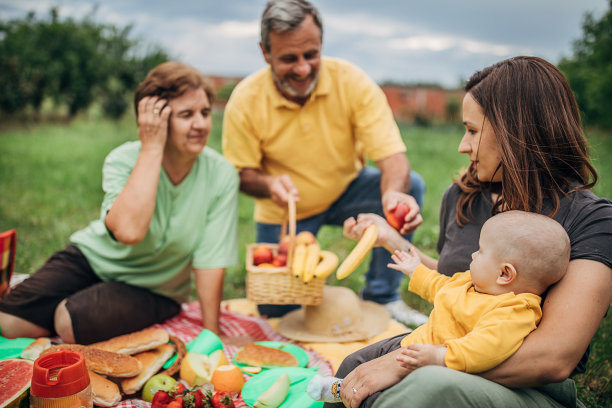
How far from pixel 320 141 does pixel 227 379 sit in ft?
6.71

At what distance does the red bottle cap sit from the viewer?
85.1 inches

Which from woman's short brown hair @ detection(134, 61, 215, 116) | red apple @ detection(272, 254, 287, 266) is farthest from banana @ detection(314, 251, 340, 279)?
woman's short brown hair @ detection(134, 61, 215, 116)

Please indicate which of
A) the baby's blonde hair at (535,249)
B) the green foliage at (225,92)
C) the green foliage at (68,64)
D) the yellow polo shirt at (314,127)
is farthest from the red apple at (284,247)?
the green foliage at (225,92)

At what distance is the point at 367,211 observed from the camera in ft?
13.7

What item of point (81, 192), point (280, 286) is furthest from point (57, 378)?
point (81, 192)

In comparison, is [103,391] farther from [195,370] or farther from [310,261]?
[310,261]

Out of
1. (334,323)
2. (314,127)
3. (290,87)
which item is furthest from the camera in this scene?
(314,127)

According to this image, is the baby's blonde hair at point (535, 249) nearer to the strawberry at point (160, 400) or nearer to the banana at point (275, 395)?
the banana at point (275, 395)

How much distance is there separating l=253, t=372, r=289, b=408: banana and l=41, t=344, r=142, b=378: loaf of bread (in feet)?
2.22

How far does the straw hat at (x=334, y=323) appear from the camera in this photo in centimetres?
340

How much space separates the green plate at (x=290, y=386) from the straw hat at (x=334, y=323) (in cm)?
59

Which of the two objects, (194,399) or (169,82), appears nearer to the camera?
(194,399)

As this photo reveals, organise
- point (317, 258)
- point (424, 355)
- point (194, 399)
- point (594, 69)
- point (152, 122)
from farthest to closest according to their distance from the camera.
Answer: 1. point (594, 69)
2. point (317, 258)
3. point (152, 122)
4. point (194, 399)
5. point (424, 355)

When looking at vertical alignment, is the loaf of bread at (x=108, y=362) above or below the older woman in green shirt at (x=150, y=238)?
below
